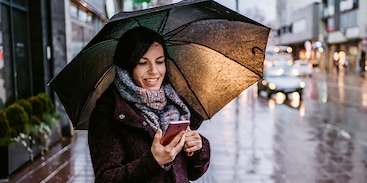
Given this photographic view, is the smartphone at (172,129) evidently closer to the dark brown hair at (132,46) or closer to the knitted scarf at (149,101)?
the knitted scarf at (149,101)

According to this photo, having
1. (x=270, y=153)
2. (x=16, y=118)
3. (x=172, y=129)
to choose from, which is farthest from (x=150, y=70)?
(x=270, y=153)

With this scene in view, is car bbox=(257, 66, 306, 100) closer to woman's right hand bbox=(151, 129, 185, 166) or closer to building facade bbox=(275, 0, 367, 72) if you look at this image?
woman's right hand bbox=(151, 129, 185, 166)

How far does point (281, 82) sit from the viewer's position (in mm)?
24031

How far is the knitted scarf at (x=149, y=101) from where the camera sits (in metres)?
2.31

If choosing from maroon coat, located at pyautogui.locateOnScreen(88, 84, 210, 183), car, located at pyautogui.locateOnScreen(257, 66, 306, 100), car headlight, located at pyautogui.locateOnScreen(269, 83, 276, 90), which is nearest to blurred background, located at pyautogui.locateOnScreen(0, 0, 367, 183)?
maroon coat, located at pyautogui.locateOnScreen(88, 84, 210, 183)

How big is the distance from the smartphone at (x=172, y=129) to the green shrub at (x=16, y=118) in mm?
6200

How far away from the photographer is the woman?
2.17m

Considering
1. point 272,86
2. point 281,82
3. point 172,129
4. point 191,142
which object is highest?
point 172,129

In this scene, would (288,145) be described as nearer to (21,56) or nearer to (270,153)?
(270,153)

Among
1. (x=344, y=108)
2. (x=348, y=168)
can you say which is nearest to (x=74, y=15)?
(x=348, y=168)

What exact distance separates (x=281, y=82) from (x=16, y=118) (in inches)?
698

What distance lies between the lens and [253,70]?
9.38ft

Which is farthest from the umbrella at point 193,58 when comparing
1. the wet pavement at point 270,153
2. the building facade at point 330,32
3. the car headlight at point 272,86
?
the building facade at point 330,32

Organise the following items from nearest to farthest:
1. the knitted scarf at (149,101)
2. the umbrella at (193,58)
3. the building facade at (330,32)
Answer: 1. the knitted scarf at (149,101)
2. the umbrella at (193,58)
3. the building facade at (330,32)
